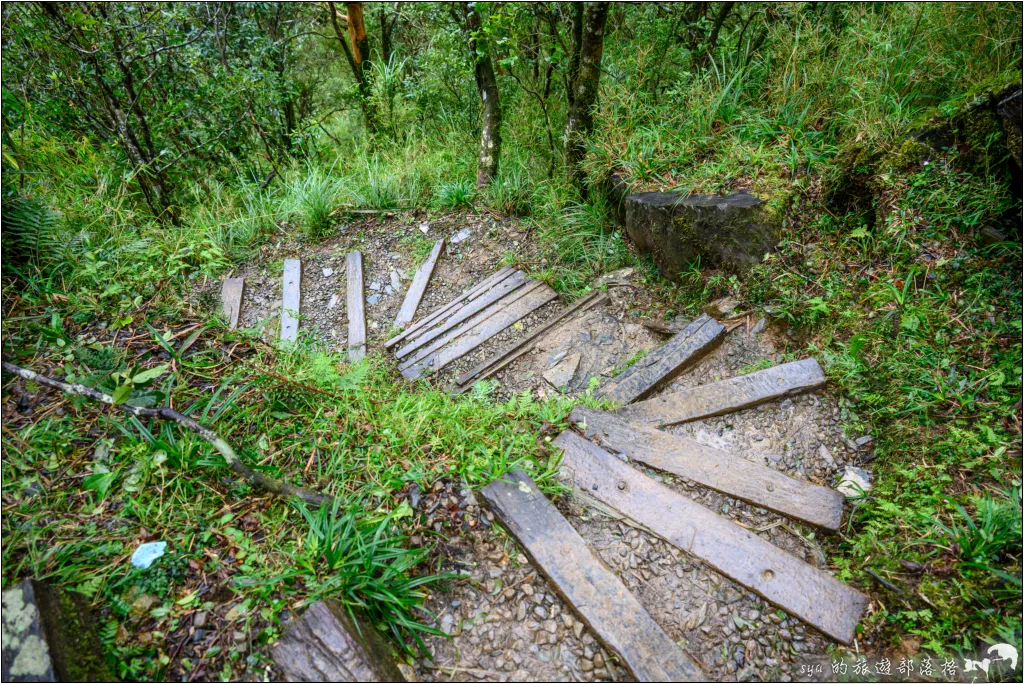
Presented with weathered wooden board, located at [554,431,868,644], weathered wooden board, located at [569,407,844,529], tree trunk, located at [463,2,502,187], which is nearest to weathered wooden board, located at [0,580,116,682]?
weathered wooden board, located at [554,431,868,644]

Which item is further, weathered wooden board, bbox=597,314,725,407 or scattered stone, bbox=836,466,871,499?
weathered wooden board, bbox=597,314,725,407

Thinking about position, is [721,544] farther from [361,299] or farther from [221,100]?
[221,100]

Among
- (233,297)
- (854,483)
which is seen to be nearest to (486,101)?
(233,297)

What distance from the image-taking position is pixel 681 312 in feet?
12.1

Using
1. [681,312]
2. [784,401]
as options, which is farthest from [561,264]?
[784,401]

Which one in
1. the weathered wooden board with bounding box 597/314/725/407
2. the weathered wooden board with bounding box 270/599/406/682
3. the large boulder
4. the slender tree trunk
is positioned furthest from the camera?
the slender tree trunk

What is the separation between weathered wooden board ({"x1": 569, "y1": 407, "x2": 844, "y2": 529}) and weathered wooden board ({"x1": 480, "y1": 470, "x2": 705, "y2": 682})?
0.58m

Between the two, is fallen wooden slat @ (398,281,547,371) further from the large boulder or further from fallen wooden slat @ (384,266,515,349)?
the large boulder

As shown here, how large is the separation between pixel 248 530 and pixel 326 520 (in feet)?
→ 1.01

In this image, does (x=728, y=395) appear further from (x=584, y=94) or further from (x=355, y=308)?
(x=355, y=308)

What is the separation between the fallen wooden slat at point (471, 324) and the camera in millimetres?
4117

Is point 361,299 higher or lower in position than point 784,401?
lower

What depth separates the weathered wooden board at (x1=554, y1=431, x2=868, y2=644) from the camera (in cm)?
195

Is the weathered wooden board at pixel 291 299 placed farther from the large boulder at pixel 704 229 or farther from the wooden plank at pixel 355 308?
the large boulder at pixel 704 229
